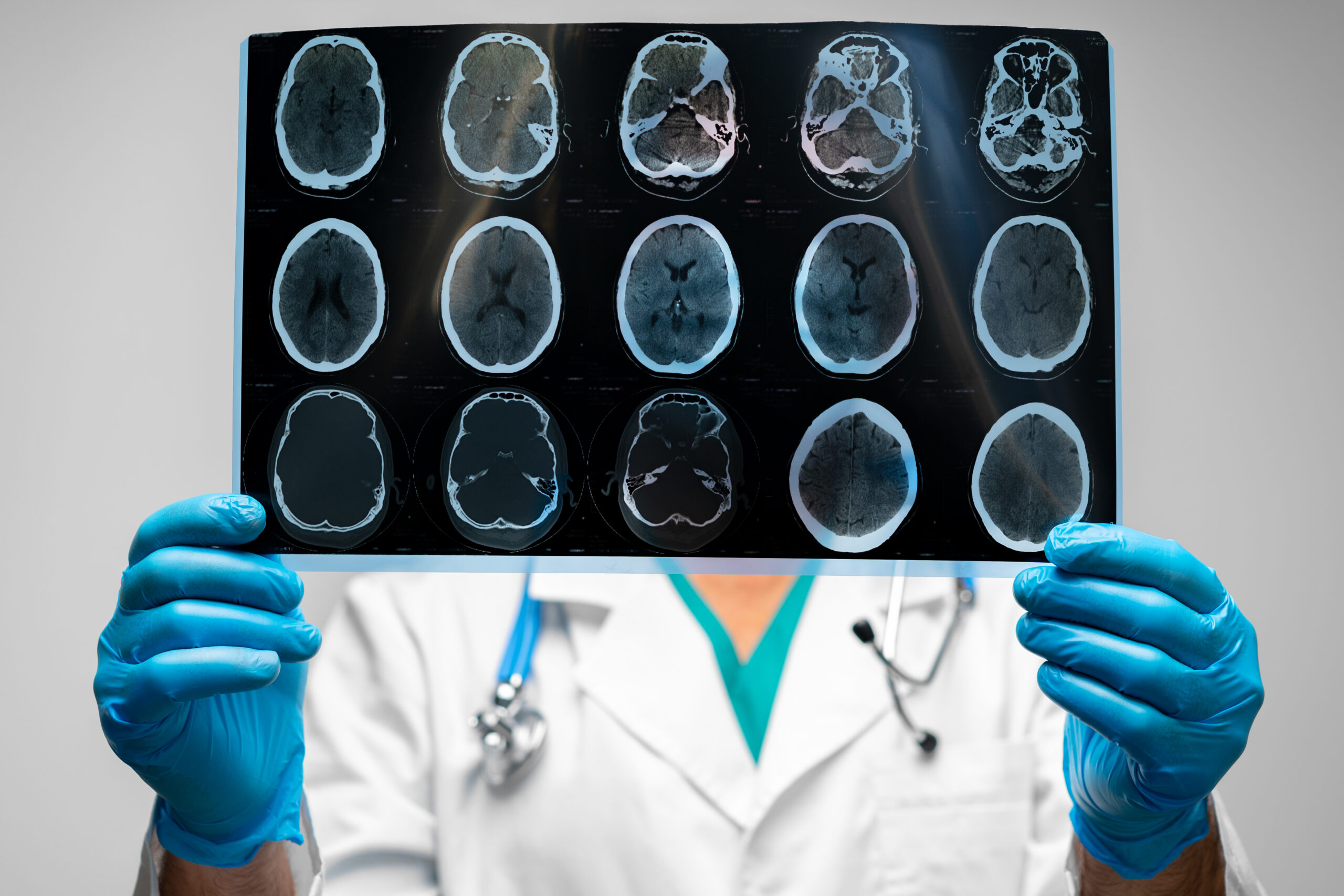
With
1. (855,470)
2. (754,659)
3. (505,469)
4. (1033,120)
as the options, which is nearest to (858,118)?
(1033,120)

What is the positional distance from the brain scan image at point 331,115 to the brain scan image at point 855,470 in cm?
53

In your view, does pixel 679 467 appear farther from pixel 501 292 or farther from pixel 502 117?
pixel 502 117

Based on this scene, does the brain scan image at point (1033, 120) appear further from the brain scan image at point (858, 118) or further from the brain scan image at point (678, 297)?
the brain scan image at point (678, 297)

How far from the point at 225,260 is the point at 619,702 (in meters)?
0.91

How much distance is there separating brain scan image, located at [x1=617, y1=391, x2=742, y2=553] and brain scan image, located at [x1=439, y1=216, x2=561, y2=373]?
14cm

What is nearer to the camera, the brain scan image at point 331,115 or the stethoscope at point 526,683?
the brain scan image at point 331,115

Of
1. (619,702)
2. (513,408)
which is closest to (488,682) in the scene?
(619,702)

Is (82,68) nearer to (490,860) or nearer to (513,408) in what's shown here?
(513,408)

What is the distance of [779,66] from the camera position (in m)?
0.75

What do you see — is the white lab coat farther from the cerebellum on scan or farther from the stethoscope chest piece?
the cerebellum on scan

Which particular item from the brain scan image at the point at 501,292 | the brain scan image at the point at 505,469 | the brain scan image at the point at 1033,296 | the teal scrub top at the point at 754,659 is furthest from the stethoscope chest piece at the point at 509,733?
the brain scan image at the point at 1033,296

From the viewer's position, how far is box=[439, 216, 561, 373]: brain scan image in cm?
75

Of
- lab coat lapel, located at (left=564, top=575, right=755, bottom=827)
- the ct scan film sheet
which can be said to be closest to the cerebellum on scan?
the ct scan film sheet

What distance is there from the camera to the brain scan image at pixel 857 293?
29.2 inches
